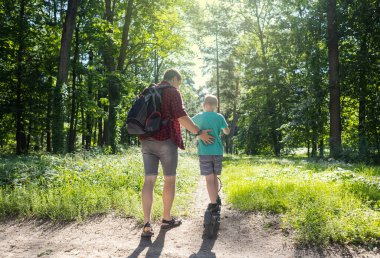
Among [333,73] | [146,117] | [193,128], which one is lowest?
[193,128]

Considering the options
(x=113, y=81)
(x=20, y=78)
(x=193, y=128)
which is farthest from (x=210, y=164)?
(x=20, y=78)

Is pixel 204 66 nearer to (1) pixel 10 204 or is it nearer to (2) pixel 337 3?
(2) pixel 337 3

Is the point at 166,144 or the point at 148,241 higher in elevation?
the point at 166,144

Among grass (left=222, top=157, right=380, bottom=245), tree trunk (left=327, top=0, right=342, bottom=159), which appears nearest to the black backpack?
grass (left=222, top=157, right=380, bottom=245)

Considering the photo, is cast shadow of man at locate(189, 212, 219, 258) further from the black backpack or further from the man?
the black backpack

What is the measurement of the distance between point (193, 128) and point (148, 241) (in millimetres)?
1691

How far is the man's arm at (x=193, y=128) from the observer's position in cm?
426

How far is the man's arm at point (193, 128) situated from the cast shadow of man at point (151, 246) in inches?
60.5

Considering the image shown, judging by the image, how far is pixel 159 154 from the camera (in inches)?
170

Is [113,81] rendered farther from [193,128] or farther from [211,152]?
[193,128]

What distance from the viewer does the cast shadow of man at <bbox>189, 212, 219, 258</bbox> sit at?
12.2 ft

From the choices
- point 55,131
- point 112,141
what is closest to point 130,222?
point 55,131

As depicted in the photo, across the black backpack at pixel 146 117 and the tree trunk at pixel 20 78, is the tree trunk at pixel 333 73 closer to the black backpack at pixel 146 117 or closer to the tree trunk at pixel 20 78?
the black backpack at pixel 146 117

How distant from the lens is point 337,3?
15.8 meters
